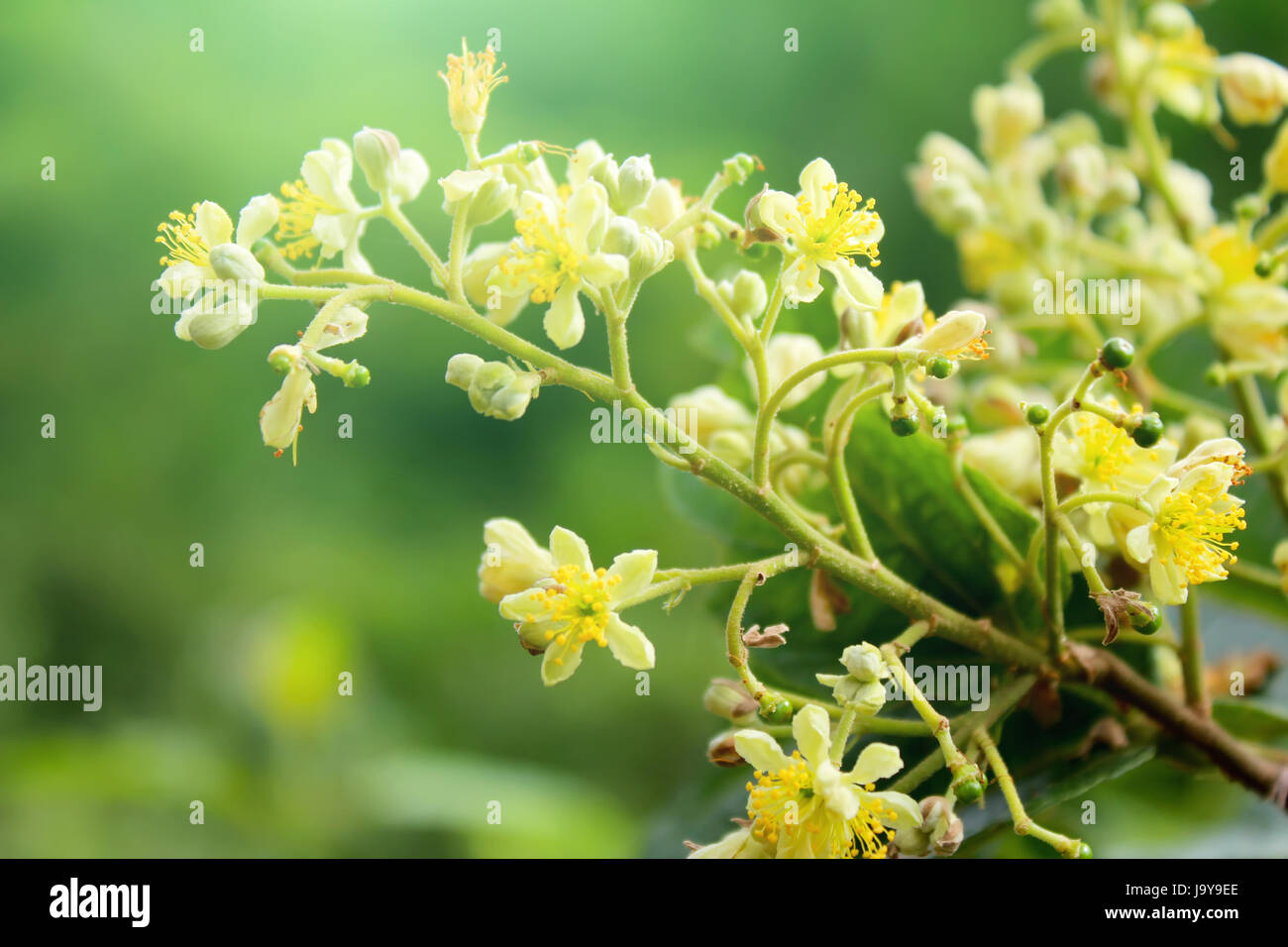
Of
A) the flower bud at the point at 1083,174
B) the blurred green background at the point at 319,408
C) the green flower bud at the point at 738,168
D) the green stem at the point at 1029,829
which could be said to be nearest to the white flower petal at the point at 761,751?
the green stem at the point at 1029,829

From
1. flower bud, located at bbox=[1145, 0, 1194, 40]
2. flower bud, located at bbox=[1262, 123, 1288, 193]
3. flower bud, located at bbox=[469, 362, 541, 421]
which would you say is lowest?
flower bud, located at bbox=[469, 362, 541, 421]

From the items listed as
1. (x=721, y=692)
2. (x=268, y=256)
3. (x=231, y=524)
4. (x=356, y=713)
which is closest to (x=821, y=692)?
(x=721, y=692)

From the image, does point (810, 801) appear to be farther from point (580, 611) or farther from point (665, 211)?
point (665, 211)

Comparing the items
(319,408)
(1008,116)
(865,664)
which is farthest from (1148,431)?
(319,408)

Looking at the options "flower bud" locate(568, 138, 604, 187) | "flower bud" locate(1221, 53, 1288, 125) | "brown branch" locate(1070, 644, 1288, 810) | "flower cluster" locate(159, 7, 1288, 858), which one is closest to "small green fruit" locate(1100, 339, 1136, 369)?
"flower cluster" locate(159, 7, 1288, 858)

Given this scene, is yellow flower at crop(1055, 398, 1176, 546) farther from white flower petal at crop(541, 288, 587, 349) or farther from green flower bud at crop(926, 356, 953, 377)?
white flower petal at crop(541, 288, 587, 349)

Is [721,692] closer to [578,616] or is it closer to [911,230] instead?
[578,616]
